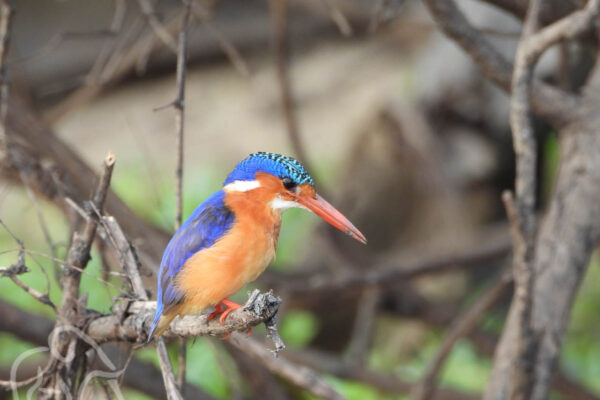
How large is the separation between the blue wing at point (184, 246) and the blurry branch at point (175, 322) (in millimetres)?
102

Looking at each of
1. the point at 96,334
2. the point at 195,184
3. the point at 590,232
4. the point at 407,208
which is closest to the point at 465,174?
the point at 407,208

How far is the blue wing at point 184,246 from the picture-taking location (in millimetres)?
1276

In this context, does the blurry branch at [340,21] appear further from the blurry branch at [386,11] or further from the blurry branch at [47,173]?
the blurry branch at [47,173]

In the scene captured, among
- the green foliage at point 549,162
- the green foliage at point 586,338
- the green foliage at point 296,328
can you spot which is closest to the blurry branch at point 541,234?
the green foliage at point 296,328

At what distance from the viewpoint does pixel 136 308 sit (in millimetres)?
1502

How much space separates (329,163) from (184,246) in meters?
4.19

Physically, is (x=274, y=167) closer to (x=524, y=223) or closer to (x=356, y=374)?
(x=524, y=223)

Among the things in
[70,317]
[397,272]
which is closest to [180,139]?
[70,317]

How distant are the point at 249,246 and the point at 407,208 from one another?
4.00 meters

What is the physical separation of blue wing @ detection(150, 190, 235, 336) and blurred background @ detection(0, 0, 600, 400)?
73cm

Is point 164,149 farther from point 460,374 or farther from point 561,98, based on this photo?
point 561,98

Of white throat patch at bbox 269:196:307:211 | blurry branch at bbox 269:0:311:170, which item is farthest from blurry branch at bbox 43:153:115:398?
blurry branch at bbox 269:0:311:170

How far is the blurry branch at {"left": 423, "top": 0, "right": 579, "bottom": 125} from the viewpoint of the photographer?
2.13 meters

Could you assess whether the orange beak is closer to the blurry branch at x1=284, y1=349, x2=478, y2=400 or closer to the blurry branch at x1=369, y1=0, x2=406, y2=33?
the blurry branch at x1=369, y1=0, x2=406, y2=33
